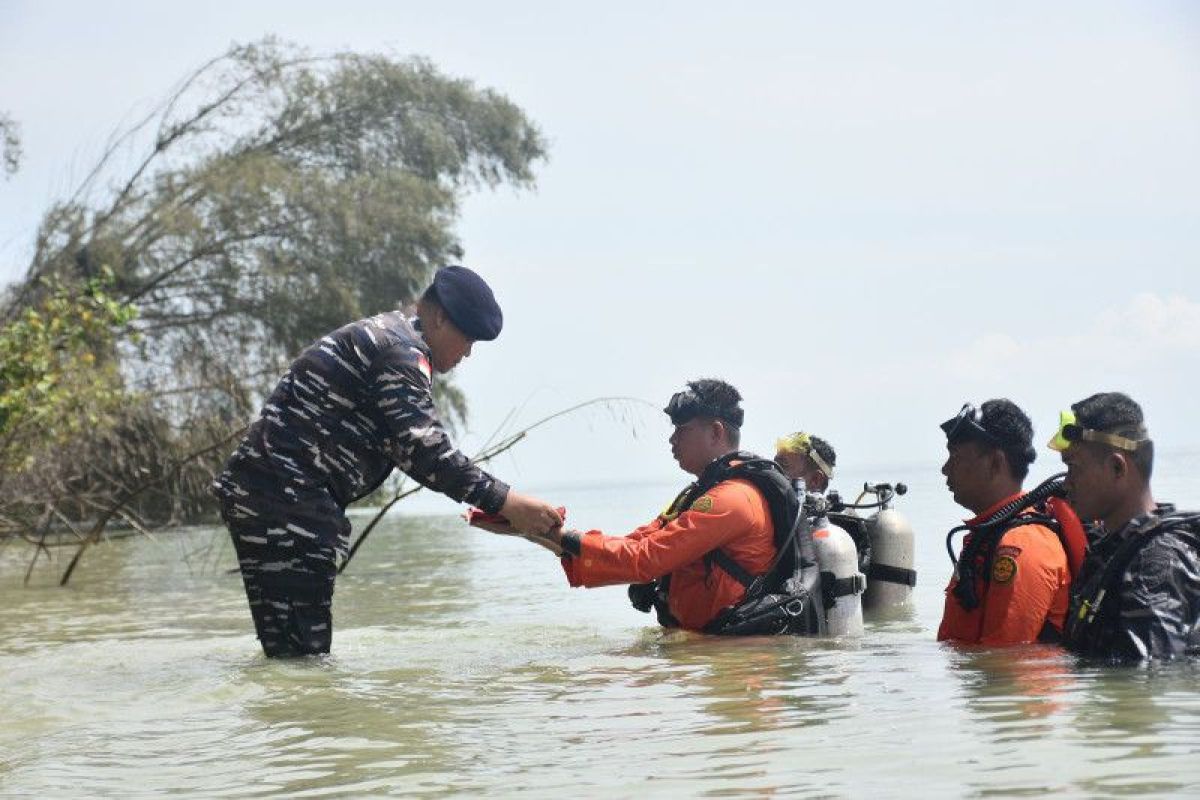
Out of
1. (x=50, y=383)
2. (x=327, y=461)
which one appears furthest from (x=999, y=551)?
(x=50, y=383)

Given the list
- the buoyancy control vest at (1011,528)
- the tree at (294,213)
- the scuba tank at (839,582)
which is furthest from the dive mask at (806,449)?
the tree at (294,213)

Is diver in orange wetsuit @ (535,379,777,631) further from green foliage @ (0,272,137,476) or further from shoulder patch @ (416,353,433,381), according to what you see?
green foliage @ (0,272,137,476)

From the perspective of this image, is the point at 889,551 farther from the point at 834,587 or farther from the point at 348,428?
the point at 348,428

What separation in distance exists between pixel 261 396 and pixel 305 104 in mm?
10963

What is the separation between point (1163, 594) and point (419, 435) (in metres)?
2.86

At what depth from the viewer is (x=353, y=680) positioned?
260 inches

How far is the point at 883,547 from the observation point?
31.4 feet

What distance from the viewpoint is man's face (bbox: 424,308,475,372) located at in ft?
22.3

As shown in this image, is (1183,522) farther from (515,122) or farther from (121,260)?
(515,122)

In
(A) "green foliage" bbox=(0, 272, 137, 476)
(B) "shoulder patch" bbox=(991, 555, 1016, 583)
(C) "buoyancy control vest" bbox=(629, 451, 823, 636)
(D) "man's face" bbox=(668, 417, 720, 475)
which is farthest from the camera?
(A) "green foliage" bbox=(0, 272, 137, 476)

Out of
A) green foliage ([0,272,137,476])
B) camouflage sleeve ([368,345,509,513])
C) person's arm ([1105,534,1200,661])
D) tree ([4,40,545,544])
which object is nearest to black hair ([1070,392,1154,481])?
person's arm ([1105,534,1200,661])

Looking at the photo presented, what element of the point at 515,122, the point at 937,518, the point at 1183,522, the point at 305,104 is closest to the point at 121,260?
the point at 305,104

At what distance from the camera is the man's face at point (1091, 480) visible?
209 inches

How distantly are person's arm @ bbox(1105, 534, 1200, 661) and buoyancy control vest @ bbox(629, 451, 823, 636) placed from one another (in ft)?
6.62
